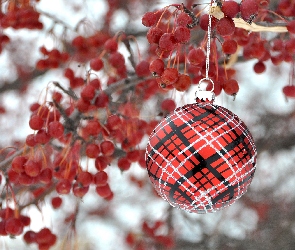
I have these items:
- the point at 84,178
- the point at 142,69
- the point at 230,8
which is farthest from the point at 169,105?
the point at 230,8

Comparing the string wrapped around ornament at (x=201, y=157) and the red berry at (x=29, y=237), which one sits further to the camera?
the red berry at (x=29, y=237)

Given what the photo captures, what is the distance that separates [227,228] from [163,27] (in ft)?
2.60

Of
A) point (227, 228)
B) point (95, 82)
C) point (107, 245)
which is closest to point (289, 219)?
point (227, 228)

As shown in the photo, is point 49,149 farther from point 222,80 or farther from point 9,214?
point 222,80

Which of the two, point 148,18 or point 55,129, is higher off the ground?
point 148,18

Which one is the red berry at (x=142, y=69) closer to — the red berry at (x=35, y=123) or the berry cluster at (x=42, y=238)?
the red berry at (x=35, y=123)

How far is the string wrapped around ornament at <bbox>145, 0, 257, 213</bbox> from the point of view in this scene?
46cm

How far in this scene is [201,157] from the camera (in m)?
0.46

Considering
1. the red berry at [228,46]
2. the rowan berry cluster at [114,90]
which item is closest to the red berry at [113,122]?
the rowan berry cluster at [114,90]

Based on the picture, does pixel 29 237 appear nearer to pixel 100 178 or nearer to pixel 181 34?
pixel 100 178

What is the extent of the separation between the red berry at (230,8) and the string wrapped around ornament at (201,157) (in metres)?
0.03

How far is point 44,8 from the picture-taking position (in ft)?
4.75

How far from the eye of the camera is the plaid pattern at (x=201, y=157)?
1.52 ft

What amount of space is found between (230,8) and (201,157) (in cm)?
17
